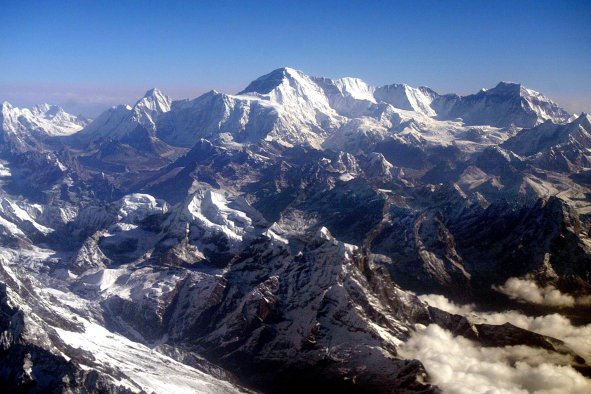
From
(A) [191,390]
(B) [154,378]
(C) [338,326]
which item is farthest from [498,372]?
(B) [154,378]

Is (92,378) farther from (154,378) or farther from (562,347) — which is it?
(562,347)

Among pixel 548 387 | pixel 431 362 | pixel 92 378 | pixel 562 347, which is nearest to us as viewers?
pixel 92 378

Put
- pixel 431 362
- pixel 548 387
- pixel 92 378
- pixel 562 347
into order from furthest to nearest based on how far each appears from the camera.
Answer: pixel 562 347
pixel 431 362
pixel 548 387
pixel 92 378

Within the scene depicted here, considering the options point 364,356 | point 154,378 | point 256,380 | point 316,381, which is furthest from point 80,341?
point 364,356

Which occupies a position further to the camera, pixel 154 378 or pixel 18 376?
pixel 154 378

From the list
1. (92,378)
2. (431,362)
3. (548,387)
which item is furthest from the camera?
(431,362)

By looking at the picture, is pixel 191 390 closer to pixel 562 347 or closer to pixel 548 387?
pixel 548 387

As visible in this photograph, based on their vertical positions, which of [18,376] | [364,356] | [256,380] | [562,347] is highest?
[562,347]

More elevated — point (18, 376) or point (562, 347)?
point (562, 347)

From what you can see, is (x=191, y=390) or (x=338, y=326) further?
(x=338, y=326)
